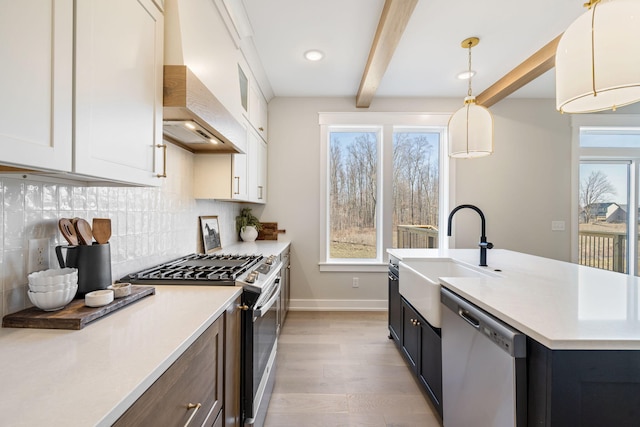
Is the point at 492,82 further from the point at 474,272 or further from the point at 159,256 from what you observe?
the point at 159,256

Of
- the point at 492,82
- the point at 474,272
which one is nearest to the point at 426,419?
the point at 474,272

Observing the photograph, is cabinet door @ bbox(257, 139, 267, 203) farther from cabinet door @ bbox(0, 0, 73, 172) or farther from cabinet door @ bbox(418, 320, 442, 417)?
cabinet door @ bbox(0, 0, 73, 172)

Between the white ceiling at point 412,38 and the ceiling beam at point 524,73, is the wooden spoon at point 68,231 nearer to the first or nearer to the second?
the white ceiling at point 412,38

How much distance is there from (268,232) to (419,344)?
2.24 metres

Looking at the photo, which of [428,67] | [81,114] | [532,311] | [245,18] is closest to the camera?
[81,114]

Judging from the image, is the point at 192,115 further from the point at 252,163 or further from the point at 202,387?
the point at 252,163

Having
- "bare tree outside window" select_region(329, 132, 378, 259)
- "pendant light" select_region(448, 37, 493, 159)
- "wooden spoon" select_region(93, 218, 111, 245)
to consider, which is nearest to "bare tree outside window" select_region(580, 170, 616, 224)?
"pendant light" select_region(448, 37, 493, 159)

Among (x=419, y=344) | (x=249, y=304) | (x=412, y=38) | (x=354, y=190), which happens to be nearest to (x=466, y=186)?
(x=354, y=190)

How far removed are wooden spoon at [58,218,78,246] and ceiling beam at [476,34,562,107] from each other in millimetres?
3474

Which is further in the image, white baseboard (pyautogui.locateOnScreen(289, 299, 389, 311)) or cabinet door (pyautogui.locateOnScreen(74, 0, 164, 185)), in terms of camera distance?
white baseboard (pyautogui.locateOnScreen(289, 299, 389, 311))

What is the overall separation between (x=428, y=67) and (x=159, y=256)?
292 cm

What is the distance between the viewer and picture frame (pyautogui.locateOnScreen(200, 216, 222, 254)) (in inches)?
96.1

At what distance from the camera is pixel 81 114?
0.83 m

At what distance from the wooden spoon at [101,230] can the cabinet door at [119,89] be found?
0.25 metres
